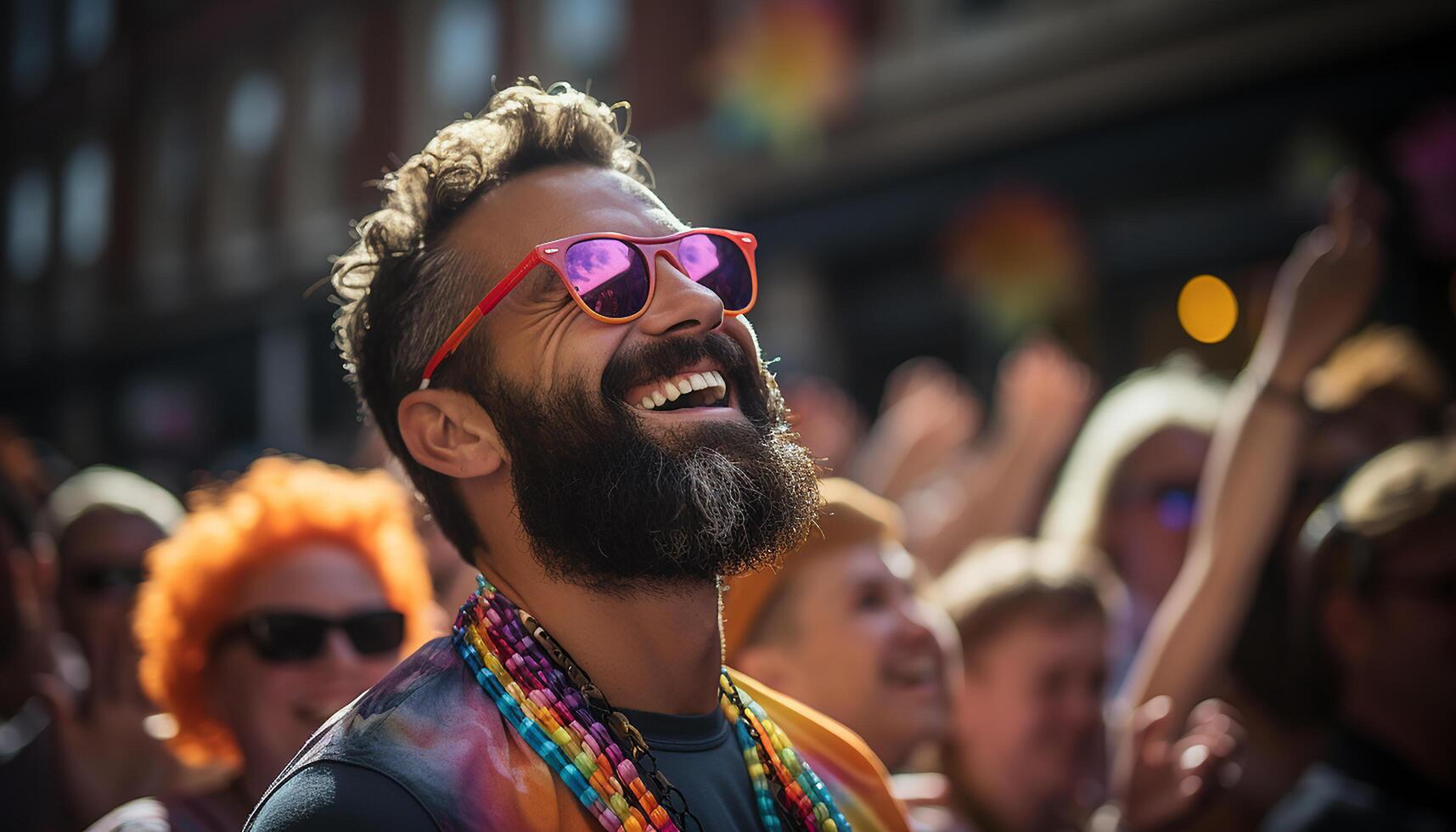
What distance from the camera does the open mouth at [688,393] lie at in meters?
1.72

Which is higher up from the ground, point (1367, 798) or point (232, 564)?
point (232, 564)

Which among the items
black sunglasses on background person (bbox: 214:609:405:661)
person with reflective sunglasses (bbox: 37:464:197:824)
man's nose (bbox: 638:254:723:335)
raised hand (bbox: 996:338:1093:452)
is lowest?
person with reflective sunglasses (bbox: 37:464:197:824)

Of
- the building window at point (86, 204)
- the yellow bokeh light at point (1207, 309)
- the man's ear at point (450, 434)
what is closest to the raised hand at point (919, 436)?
the man's ear at point (450, 434)

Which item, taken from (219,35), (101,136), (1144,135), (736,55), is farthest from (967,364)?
(101,136)

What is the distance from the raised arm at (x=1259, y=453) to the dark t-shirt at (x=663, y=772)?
123 cm

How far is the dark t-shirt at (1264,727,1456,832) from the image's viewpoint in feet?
8.85

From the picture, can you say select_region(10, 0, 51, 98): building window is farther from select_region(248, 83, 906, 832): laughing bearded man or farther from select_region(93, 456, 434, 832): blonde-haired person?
select_region(248, 83, 906, 832): laughing bearded man

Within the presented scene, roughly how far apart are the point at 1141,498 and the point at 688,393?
9.17 feet

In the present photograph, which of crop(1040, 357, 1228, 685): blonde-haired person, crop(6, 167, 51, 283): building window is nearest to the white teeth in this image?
crop(1040, 357, 1228, 685): blonde-haired person

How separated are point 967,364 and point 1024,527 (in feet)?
24.1

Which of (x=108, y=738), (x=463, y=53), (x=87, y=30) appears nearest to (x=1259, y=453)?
(x=108, y=738)

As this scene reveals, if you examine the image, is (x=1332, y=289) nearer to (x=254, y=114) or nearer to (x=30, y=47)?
(x=254, y=114)

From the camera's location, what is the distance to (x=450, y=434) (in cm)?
181

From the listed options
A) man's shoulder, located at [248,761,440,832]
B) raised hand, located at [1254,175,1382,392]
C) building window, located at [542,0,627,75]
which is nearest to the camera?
man's shoulder, located at [248,761,440,832]
